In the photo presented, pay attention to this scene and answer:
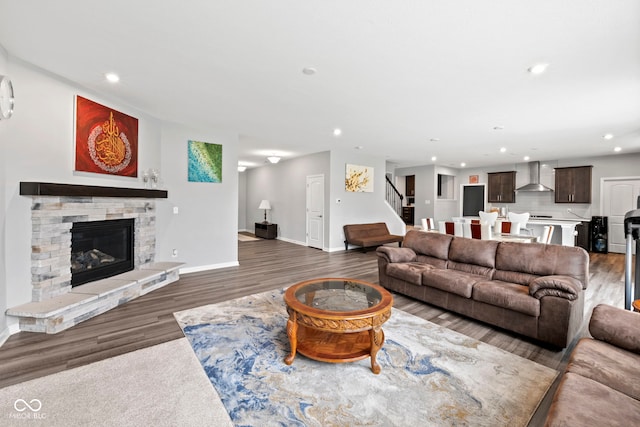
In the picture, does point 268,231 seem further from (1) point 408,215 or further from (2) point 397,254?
(1) point 408,215

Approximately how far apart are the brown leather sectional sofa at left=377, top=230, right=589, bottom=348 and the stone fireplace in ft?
11.7

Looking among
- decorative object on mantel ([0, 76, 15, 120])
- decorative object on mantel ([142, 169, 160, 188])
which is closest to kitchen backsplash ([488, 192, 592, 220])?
decorative object on mantel ([142, 169, 160, 188])

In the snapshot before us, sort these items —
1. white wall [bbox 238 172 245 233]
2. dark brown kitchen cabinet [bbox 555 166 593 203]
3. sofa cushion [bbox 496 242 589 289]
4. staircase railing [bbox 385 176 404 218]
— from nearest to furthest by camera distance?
sofa cushion [bbox 496 242 589 289] → dark brown kitchen cabinet [bbox 555 166 593 203] → staircase railing [bbox 385 176 404 218] → white wall [bbox 238 172 245 233]

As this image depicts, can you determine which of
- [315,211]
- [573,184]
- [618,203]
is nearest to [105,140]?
[315,211]

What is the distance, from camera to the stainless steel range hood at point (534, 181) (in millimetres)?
8826

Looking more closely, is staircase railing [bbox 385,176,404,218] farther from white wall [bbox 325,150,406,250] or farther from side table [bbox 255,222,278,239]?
side table [bbox 255,222,278,239]

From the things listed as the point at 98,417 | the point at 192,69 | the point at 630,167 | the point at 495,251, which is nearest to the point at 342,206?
the point at 495,251

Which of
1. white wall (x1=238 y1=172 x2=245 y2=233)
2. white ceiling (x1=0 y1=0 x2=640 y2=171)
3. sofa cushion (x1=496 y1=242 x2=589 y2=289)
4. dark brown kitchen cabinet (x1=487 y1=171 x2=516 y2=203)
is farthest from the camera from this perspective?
white wall (x1=238 y1=172 x2=245 y2=233)

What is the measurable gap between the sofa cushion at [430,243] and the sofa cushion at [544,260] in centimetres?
70

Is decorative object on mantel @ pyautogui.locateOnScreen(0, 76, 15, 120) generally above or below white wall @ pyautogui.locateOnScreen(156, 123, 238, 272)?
above

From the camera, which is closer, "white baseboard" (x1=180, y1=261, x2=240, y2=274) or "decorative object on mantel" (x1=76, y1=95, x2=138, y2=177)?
"decorative object on mantel" (x1=76, y1=95, x2=138, y2=177)

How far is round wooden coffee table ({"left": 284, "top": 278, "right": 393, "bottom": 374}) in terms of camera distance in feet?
7.11

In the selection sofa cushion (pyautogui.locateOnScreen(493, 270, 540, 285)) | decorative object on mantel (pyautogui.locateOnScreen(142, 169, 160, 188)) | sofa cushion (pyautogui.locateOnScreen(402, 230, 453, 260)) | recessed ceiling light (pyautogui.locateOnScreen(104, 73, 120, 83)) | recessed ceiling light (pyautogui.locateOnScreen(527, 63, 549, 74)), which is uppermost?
recessed ceiling light (pyautogui.locateOnScreen(104, 73, 120, 83))

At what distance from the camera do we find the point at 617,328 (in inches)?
73.4
